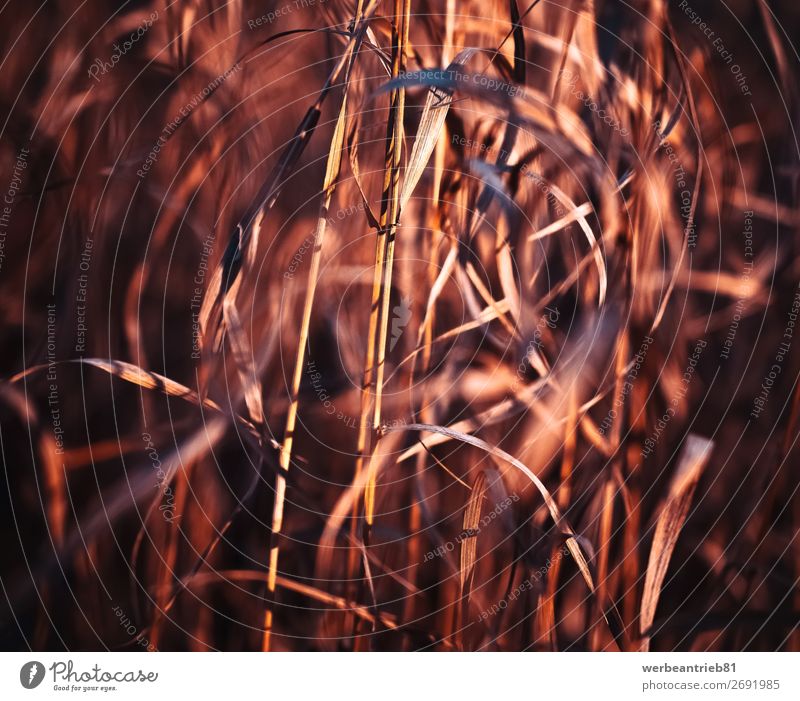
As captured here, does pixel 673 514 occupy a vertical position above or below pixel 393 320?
below

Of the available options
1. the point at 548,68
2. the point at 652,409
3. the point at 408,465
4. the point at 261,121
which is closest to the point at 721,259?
the point at 652,409

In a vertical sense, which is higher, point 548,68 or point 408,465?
point 548,68

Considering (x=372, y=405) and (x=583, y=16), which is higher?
(x=583, y=16)

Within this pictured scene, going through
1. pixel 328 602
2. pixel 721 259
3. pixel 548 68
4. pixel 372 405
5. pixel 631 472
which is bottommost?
pixel 328 602

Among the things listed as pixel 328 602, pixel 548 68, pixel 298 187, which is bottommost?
pixel 328 602

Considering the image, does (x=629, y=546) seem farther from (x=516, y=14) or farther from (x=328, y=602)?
(x=516, y=14)

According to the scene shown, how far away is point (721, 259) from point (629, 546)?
35cm

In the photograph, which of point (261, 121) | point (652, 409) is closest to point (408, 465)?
point (652, 409)

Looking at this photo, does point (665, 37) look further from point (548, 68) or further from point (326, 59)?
point (326, 59)

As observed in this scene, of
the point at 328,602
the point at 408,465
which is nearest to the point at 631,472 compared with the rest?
the point at 408,465

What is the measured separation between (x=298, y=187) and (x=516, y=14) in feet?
1.03

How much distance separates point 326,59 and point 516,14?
0.22 m

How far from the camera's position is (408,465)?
72 centimetres

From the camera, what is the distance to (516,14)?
703mm
